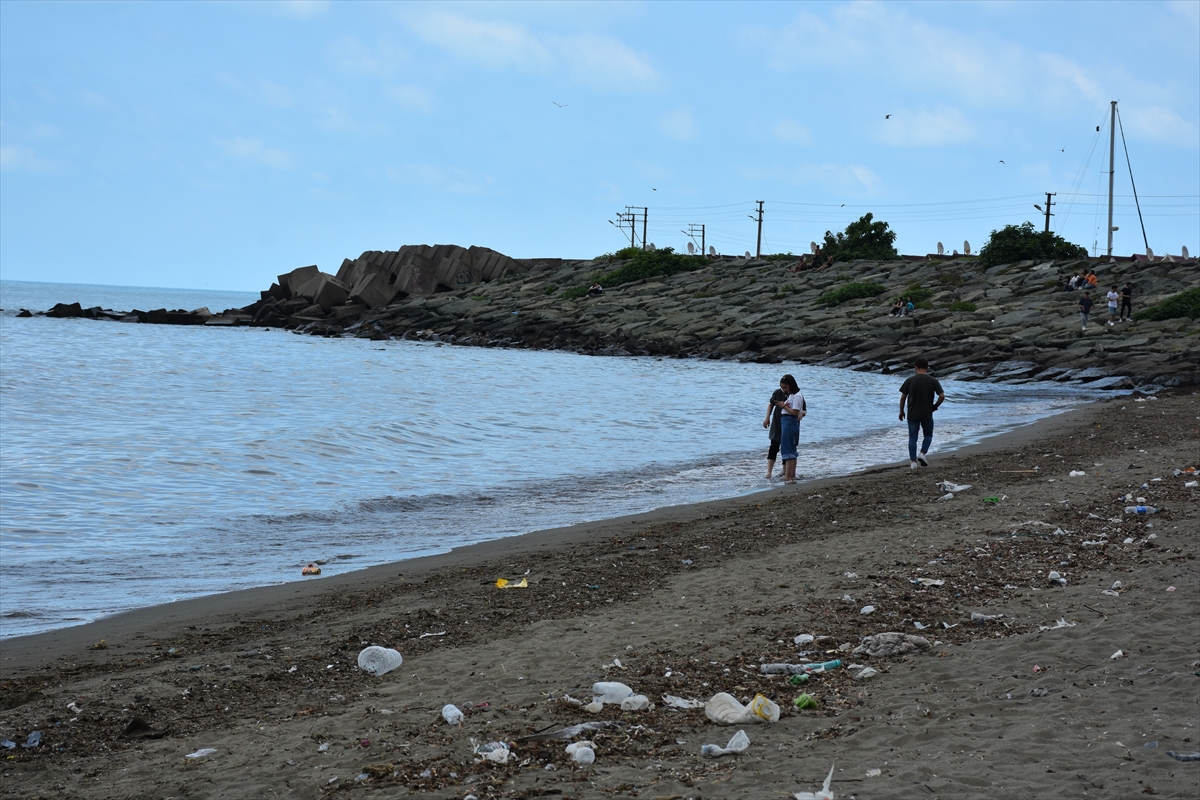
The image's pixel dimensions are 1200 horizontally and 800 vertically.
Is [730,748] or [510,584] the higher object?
[730,748]

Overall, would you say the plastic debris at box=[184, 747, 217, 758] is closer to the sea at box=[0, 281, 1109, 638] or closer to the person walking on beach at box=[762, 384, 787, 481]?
the sea at box=[0, 281, 1109, 638]

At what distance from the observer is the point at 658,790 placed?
3.95 m

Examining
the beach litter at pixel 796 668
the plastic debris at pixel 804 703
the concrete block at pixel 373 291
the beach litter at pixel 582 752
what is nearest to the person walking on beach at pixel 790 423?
the beach litter at pixel 796 668

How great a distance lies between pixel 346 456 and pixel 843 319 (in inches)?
1352

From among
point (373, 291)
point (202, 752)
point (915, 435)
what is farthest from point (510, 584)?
point (373, 291)

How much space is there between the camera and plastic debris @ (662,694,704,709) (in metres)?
4.92

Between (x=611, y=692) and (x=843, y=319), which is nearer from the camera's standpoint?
(x=611, y=692)

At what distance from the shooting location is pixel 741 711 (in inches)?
186

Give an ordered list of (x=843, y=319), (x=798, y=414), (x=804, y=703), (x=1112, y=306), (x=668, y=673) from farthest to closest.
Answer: (x=843, y=319) → (x=1112, y=306) → (x=798, y=414) → (x=668, y=673) → (x=804, y=703)

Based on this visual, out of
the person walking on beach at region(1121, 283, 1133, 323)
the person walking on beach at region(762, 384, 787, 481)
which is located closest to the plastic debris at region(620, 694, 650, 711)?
the person walking on beach at region(762, 384, 787, 481)

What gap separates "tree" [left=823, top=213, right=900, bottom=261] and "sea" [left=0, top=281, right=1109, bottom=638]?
24860 mm

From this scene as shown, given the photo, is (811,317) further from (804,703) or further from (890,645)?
(804,703)

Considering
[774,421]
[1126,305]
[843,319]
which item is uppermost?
[1126,305]

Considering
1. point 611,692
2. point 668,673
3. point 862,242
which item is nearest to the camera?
point 611,692
